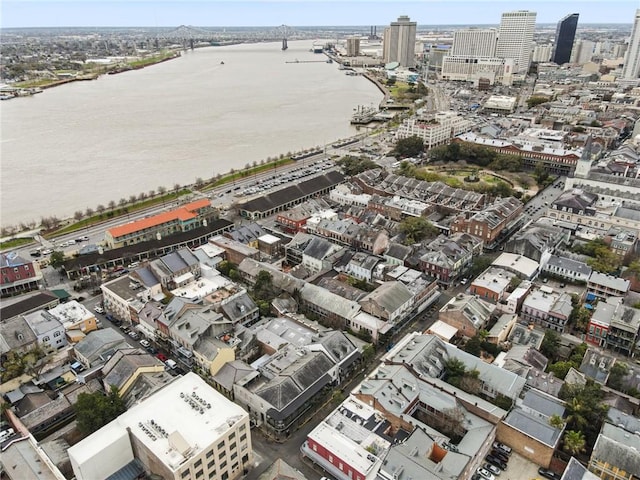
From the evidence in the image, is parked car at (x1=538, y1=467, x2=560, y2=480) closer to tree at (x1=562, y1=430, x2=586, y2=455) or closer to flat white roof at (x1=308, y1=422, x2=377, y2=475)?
tree at (x1=562, y1=430, x2=586, y2=455)

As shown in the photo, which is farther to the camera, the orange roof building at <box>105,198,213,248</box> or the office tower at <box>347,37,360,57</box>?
the office tower at <box>347,37,360,57</box>

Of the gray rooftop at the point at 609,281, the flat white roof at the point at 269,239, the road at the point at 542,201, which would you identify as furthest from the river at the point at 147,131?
the gray rooftop at the point at 609,281

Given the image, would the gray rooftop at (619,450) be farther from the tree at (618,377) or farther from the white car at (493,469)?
the tree at (618,377)

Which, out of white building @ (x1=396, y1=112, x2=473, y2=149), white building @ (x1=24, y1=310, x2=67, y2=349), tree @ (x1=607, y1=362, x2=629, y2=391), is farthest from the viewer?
white building @ (x1=396, y1=112, x2=473, y2=149)

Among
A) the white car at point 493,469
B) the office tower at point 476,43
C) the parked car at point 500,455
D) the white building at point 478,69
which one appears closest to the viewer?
the white car at point 493,469

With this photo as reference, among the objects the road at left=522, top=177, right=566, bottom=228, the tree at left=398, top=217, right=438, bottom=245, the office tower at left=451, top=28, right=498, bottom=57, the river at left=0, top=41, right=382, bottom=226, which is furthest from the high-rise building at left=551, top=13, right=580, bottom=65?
the tree at left=398, top=217, right=438, bottom=245

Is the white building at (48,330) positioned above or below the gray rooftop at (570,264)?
below

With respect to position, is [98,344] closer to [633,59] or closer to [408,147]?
[408,147]
